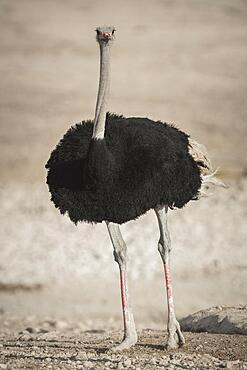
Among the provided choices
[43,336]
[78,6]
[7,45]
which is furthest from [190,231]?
[78,6]

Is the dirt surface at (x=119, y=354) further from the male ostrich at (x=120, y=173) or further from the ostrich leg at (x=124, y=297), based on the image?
the male ostrich at (x=120, y=173)

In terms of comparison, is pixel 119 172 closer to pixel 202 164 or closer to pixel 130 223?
pixel 202 164

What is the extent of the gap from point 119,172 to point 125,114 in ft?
52.5

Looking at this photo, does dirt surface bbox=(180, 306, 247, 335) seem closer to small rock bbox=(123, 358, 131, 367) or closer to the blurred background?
small rock bbox=(123, 358, 131, 367)

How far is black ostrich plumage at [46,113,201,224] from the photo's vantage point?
7.69 meters

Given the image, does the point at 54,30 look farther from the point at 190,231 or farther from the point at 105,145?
the point at 105,145

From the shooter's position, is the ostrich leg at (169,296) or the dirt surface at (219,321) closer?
the ostrich leg at (169,296)

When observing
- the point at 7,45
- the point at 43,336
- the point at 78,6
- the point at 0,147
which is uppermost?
the point at 78,6

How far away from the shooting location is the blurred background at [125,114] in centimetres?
1322

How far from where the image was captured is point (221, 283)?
1314cm

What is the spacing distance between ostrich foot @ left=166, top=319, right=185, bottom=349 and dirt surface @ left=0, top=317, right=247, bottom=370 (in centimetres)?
5

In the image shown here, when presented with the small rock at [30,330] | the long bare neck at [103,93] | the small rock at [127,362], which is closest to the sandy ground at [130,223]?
the small rock at [127,362]

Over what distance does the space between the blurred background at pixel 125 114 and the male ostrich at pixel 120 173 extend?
398 centimetres

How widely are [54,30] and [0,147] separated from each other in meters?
10.6
